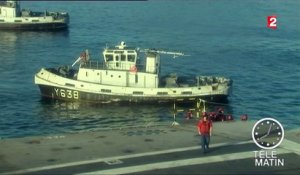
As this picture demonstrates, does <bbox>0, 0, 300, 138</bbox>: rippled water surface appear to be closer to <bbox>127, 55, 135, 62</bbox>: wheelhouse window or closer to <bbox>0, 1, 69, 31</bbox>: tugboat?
<bbox>0, 1, 69, 31</bbox>: tugboat

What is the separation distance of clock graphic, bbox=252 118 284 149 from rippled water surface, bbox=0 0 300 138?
72.7 ft

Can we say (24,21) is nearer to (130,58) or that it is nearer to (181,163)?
(130,58)

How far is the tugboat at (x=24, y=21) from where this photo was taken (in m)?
120

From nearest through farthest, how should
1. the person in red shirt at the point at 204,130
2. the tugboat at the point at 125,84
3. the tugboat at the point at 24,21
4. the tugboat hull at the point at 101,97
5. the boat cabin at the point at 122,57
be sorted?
the person in red shirt at the point at 204,130, the boat cabin at the point at 122,57, the tugboat at the point at 125,84, the tugboat hull at the point at 101,97, the tugboat at the point at 24,21

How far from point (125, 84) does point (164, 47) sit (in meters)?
35.4

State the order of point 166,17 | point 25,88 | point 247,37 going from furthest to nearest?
point 166,17 < point 247,37 < point 25,88

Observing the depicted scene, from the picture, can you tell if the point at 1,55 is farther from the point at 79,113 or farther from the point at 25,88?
the point at 79,113

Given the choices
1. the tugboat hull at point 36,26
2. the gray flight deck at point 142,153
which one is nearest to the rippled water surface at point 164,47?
the tugboat hull at point 36,26

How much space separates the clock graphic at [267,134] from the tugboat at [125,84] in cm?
2767

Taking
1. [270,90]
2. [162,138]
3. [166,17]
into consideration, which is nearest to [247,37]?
[166,17]

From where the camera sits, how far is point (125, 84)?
62.8 meters

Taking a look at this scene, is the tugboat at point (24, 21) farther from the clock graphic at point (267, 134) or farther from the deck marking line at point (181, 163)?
the deck marking line at point (181, 163)

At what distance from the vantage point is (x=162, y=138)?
107ft

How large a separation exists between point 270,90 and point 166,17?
5996 cm
